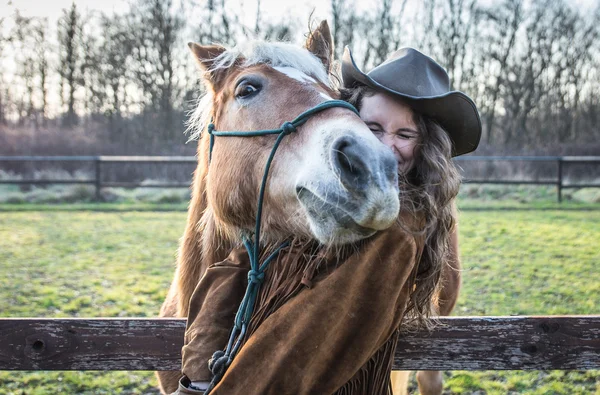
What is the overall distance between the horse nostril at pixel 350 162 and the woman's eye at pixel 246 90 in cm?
66

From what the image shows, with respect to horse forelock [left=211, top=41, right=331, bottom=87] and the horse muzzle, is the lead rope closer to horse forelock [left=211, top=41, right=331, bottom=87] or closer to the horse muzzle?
the horse muzzle

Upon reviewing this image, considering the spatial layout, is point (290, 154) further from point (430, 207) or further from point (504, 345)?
point (504, 345)

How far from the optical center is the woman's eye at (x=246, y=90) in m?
1.94

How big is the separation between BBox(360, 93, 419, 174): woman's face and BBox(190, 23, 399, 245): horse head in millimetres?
194

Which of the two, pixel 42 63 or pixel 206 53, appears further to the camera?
pixel 42 63

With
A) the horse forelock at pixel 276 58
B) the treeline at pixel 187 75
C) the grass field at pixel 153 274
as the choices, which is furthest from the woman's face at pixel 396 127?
the treeline at pixel 187 75

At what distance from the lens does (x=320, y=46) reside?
2.26 m

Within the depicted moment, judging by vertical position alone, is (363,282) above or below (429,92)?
below

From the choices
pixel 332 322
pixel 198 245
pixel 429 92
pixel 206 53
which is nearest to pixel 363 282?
pixel 332 322

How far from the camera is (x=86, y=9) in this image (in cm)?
2244

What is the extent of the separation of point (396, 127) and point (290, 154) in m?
0.41

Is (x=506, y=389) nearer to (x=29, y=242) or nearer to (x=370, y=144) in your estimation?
(x=370, y=144)

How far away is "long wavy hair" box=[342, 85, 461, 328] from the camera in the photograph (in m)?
1.56

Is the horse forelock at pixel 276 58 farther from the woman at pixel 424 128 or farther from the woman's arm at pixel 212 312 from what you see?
the woman's arm at pixel 212 312
